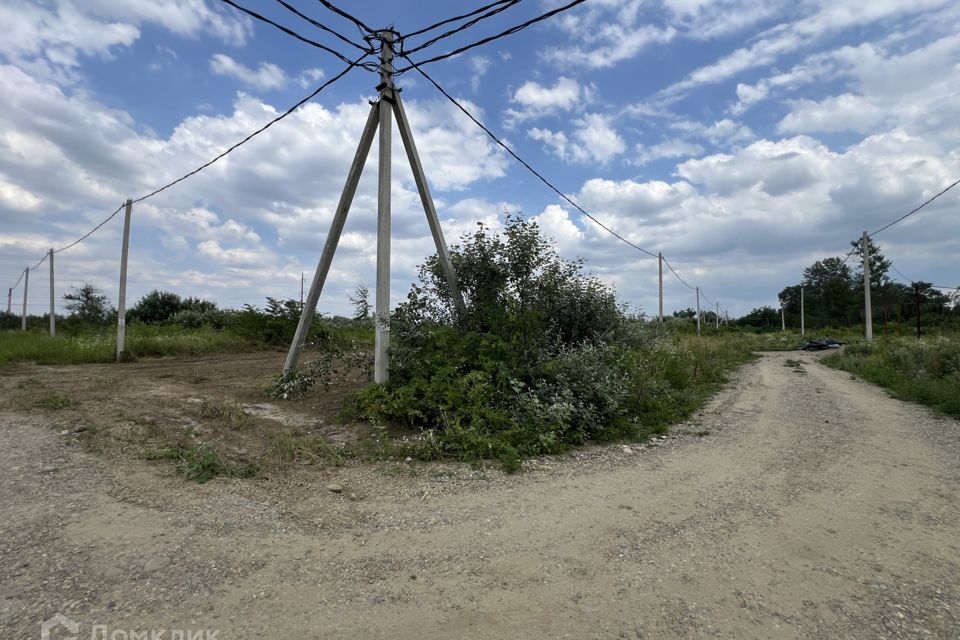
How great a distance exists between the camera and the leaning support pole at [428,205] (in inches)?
286

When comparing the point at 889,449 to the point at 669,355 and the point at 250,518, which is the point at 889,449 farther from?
the point at 250,518

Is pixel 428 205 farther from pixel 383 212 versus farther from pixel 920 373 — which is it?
pixel 920 373

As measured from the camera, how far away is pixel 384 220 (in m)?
6.86

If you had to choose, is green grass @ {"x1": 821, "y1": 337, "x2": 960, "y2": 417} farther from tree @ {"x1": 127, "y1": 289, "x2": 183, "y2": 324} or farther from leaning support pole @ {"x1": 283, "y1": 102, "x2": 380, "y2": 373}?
tree @ {"x1": 127, "y1": 289, "x2": 183, "y2": 324}

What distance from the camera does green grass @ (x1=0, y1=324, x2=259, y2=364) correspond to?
13016mm

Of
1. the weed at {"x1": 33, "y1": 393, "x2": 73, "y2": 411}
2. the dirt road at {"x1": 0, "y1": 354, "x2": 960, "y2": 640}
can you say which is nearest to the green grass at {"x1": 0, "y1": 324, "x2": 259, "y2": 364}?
the weed at {"x1": 33, "y1": 393, "x2": 73, "y2": 411}

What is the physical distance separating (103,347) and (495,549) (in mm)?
Answer: 16597

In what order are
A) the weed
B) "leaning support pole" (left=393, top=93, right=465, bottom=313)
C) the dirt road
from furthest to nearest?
"leaning support pole" (left=393, top=93, right=465, bottom=313) < the weed < the dirt road

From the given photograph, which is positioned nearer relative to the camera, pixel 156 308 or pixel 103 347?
pixel 103 347

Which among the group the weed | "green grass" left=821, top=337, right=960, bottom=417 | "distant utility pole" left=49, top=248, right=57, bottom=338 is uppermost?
"distant utility pole" left=49, top=248, right=57, bottom=338

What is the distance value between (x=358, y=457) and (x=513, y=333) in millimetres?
2789

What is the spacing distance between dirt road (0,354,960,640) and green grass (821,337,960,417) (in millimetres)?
4089

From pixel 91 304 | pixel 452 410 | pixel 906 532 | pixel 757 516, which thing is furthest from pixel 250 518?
pixel 91 304

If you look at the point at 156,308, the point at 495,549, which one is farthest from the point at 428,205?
the point at 156,308
